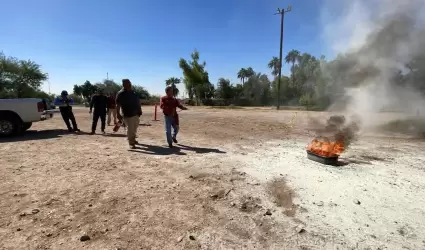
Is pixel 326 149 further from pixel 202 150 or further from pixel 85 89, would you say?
pixel 85 89

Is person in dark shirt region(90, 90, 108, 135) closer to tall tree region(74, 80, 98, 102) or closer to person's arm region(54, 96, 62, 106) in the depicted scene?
person's arm region(54, 96, 62, 106)

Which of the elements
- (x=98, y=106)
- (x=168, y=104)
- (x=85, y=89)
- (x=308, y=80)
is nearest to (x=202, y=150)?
(x=168, y=104)

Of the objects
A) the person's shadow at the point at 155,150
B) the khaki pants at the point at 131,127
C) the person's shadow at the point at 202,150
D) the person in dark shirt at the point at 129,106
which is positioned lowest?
the person's shadow at the point at 155,150

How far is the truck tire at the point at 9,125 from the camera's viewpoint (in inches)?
407

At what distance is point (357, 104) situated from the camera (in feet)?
43.5

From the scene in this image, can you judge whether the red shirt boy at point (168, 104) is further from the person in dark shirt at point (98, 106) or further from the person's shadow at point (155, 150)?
the person in dark shirt at point (98, 106)

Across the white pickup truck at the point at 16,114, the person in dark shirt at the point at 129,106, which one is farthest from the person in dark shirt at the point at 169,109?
the white pickup truck at the point at 16,114

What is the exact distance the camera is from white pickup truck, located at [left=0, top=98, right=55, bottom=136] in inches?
408

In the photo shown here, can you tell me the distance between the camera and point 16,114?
10.5 metres

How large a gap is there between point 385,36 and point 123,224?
12.2m

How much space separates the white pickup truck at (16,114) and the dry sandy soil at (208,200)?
373 centimetres

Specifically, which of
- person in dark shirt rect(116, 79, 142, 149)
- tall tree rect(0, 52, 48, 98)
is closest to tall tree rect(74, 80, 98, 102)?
tall tree rect(0, 52, 48, 98)

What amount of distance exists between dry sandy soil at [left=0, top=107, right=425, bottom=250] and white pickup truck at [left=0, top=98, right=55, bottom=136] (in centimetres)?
373

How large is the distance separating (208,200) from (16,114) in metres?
9.80
